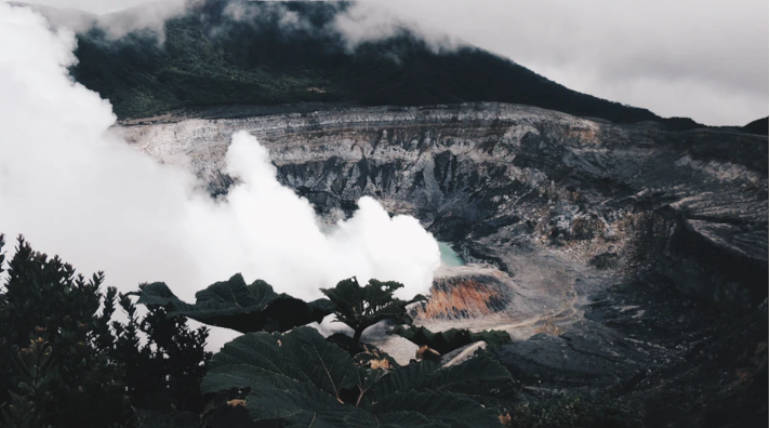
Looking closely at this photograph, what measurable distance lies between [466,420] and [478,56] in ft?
441

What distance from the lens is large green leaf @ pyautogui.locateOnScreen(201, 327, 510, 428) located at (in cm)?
434

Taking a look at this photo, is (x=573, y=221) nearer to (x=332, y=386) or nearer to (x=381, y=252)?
(x=381, y=252)

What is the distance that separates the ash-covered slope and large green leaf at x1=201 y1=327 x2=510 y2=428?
58.5 feet

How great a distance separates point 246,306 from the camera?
26.0 ft

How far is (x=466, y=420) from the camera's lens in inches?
174

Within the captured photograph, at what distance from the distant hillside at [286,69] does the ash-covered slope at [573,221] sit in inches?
321

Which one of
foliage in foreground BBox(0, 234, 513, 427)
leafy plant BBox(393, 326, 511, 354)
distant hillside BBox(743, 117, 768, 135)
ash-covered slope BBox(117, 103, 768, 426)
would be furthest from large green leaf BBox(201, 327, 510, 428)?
distant hillside BBox(743, 117, 768, 135)

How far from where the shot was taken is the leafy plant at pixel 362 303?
8.48m

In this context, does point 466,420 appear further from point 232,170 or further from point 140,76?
point 140,76

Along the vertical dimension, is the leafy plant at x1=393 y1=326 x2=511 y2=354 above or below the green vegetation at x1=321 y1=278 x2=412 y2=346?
below

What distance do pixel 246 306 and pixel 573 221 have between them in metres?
65.6

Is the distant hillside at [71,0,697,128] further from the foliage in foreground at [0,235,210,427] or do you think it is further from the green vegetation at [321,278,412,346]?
the green vegetation at [321,278,412,346]

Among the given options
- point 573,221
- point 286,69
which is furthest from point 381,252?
point 286,69

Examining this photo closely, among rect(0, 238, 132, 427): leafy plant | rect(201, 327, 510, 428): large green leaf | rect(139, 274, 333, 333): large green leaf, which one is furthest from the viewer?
rect(139, 274, 333, 333): large green leaf
